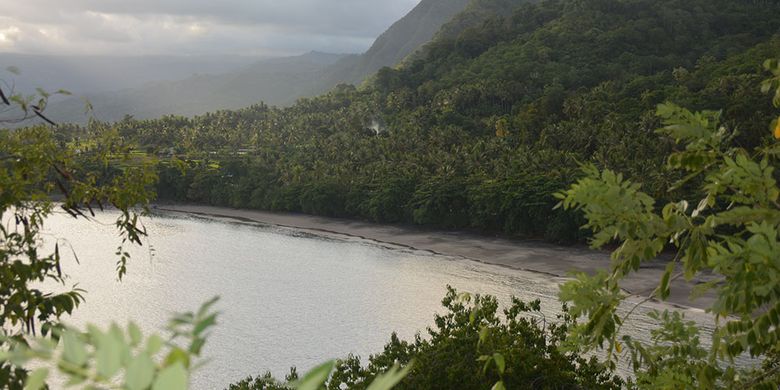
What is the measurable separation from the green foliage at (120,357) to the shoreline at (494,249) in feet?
137

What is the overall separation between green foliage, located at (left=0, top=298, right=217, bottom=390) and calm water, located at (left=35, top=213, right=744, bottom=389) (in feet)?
90.7

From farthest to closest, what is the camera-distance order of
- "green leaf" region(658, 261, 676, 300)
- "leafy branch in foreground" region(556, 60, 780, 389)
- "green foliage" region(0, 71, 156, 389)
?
"green foliage" region(0, 71, 156, 389)
"green leaf" region(658, 261, 676, 300)
"leafy branch in foreground" region(556, 60, 780, 389)

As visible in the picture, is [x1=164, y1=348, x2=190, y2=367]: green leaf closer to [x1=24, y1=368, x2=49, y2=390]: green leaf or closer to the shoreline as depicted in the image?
[x1=24, y1=368, x2=49, y2=390]: green leaf

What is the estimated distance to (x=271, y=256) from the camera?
200 ft

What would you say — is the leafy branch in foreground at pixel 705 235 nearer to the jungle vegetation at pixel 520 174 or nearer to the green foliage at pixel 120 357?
the jungle vegetation at pixel 520 174

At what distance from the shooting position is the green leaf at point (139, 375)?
111cm

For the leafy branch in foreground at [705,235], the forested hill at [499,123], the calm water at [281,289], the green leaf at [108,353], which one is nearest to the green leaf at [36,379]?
the green leaf at [108,353]

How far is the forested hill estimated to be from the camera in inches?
2616

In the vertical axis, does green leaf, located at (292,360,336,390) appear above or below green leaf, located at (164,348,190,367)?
below

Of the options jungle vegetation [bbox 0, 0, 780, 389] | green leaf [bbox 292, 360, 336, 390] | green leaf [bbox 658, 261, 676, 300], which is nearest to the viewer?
green leaf [bbox 292, 360, 336, 390]

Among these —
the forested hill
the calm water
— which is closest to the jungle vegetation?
the forested hill

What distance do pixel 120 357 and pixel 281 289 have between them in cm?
4968

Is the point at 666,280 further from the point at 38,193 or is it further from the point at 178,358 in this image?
the point at 38,193

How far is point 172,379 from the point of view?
105 centimetres
